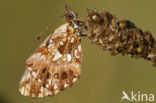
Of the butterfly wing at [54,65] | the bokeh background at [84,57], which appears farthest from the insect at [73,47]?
the bokeh background at [84,57]

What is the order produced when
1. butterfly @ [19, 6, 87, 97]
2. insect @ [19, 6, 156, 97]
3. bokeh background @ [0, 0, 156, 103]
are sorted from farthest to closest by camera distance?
bokeh background @ [0, 0, 156, 103]
butterfly @ [19, 6, 87, 97]
insect @ [19, 6, 156, 97]

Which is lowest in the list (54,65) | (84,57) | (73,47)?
(84,57)

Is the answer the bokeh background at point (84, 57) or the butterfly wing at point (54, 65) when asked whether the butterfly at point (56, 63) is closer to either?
the butterfly wing at point (54, 65)

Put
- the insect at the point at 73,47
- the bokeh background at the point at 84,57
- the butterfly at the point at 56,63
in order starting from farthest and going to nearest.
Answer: the bokeh background at the point at 84,57 < the butterfly at the point at 56,63 < the insect at the point at 73,47

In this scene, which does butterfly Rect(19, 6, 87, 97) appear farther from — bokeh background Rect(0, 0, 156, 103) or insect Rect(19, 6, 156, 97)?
bokeh background Rect(0, 0, 156, 103)

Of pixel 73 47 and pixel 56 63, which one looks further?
pixel 56 63

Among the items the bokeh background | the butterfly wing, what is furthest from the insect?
the bokeh background

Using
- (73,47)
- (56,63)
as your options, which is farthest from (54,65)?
(73,47)

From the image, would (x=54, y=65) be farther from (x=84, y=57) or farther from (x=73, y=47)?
(x=84, y=57)
